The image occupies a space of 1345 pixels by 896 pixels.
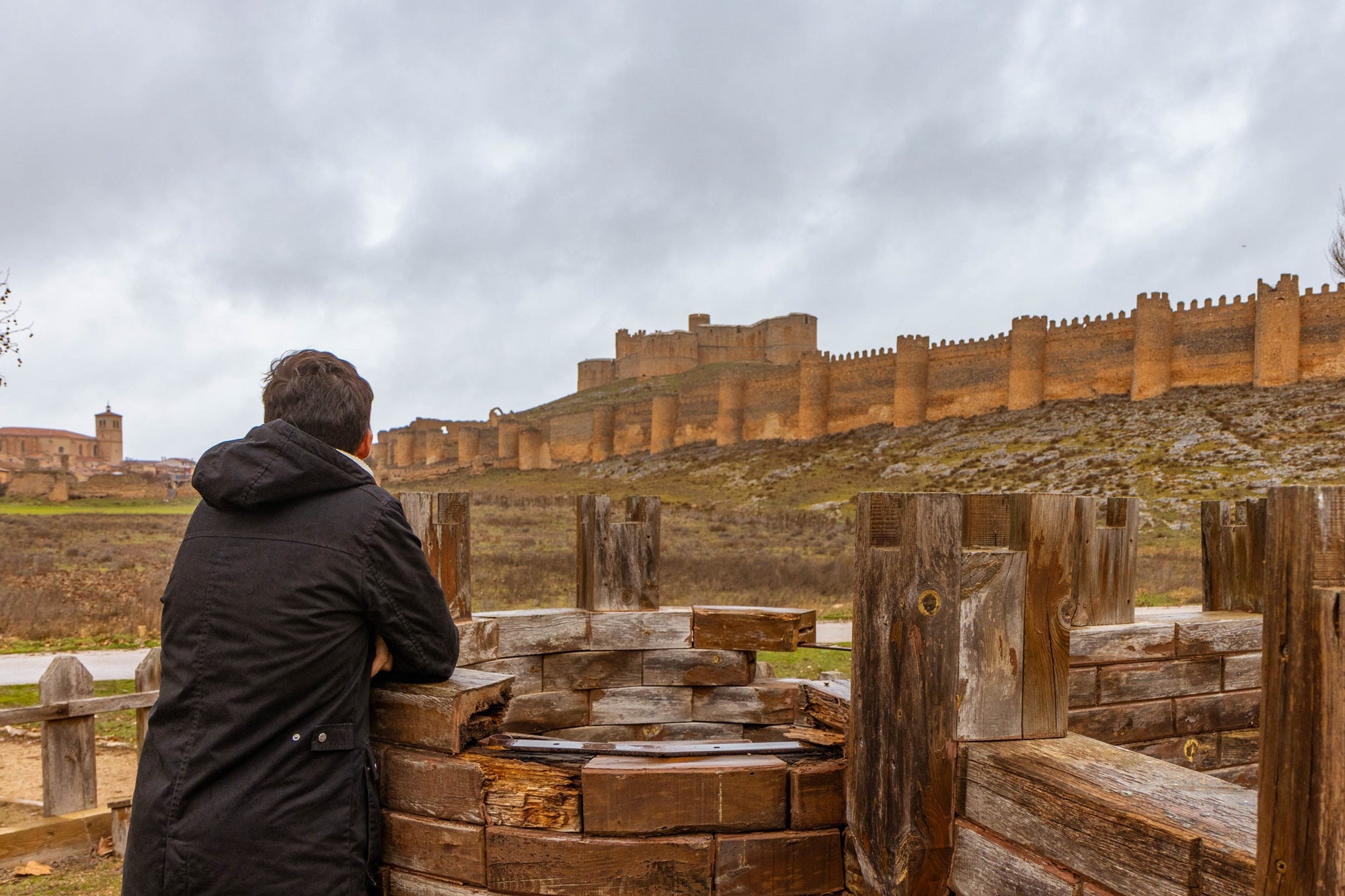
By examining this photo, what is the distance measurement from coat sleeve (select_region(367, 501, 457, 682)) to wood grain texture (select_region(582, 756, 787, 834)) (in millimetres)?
590

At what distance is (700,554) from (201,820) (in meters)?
16.4

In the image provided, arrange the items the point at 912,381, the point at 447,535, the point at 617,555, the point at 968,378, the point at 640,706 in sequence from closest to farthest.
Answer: the point at 447,535 → the point at 617,555 → the point at 640,706 → the point at 968,378 → the point at 912,381

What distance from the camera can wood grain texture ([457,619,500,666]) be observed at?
4215mm

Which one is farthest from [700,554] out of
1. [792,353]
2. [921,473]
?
[792,353]

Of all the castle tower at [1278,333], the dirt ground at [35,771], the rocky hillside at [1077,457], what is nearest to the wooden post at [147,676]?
the dirt ground at [35,771]

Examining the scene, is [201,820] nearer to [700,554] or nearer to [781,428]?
[700,554]

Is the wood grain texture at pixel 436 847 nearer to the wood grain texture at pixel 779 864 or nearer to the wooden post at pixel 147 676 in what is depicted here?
the wood grain texture at pixel 779 864

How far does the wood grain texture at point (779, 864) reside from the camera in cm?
259

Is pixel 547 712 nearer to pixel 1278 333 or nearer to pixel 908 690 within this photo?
pixel 908 690

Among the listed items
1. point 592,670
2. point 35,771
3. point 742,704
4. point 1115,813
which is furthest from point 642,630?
point 35,771

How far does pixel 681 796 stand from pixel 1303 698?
1.71 metres

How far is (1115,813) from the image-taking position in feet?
5.90

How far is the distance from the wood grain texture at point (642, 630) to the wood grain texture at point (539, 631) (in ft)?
0.23

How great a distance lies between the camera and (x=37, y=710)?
15.6 ft
